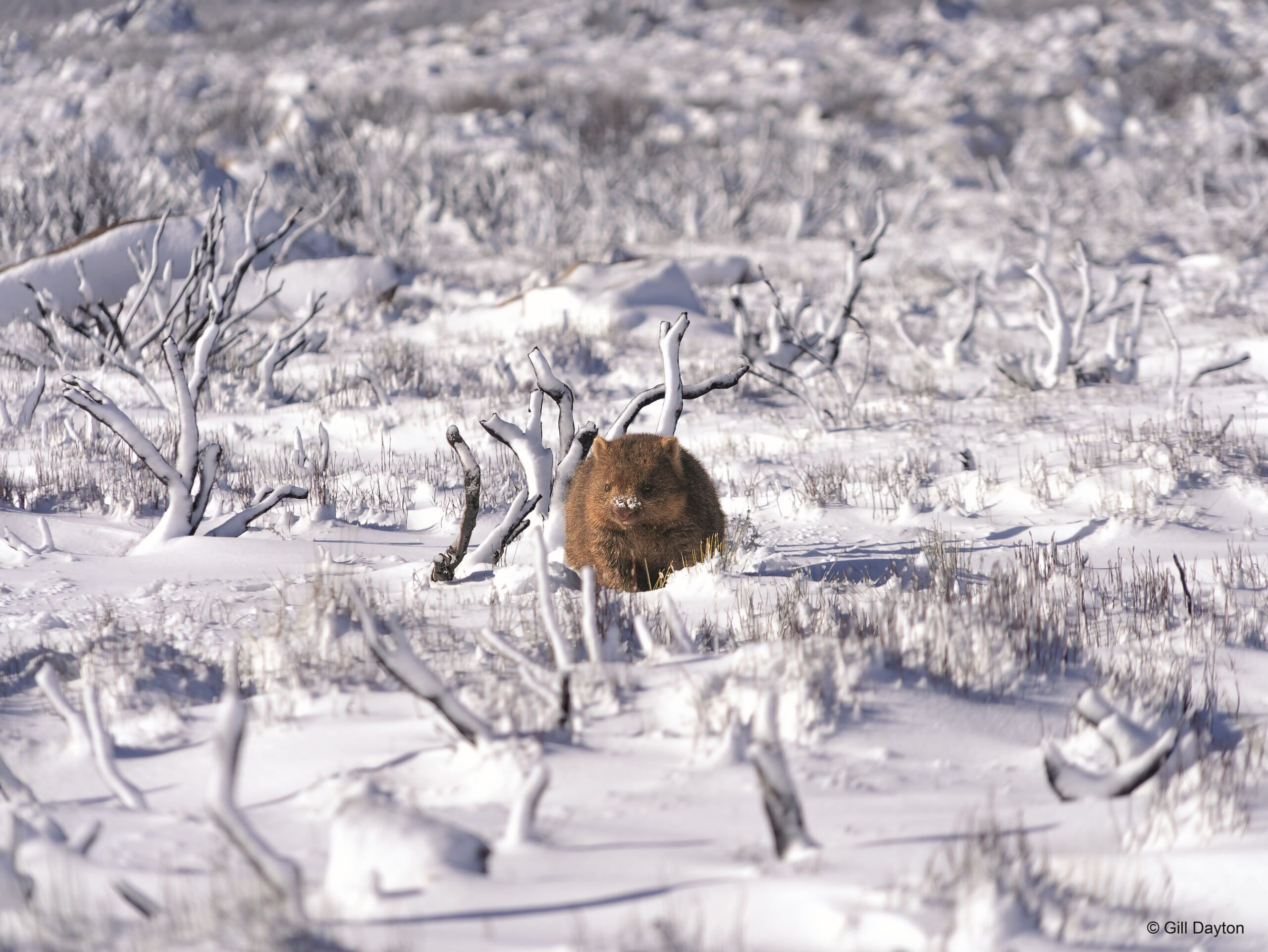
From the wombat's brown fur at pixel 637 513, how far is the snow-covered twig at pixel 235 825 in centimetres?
247

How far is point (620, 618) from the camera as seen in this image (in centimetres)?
384

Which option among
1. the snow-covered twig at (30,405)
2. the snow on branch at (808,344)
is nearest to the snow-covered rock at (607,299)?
the snow on branch at (808,344)

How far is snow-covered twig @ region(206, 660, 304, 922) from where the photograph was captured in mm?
1808

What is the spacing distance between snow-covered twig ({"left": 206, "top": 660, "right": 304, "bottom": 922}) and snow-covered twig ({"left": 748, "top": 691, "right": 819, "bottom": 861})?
916mm

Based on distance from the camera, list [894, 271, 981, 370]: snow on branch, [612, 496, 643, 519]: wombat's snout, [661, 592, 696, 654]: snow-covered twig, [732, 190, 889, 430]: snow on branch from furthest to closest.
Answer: [894, 271, 981, 370]: snow on branch, [732, 190, 889, 430]: snow on branch, [612, 496, 643, 519]: wombat's snout, [661, 592, 696, 654]: snow-covered twig

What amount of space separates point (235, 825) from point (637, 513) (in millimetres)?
2580

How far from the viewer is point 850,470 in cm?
686

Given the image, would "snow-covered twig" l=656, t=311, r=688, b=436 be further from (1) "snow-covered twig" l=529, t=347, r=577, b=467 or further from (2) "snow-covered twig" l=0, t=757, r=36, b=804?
(2) "snow-covered twig" l=0, t=757, r=36, b=804

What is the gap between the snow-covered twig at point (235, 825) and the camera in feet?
5.93

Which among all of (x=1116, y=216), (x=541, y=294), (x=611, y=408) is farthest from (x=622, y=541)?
(x=1116, y=216)

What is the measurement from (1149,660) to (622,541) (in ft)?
6.82

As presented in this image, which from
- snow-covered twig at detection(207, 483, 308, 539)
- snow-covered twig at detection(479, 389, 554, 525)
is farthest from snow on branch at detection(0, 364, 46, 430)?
snow-covered twig at detection(479, 389, 554, 525)

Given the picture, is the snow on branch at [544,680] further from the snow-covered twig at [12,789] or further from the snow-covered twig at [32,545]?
the snow-covered twig at [32,545]

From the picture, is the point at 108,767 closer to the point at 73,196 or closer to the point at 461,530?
the point at 461,530
